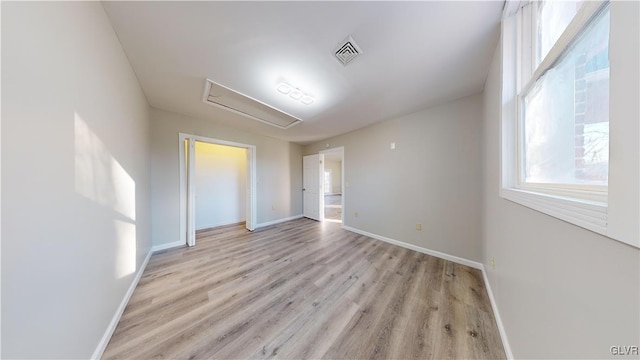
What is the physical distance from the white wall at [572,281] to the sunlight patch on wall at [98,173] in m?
2.13

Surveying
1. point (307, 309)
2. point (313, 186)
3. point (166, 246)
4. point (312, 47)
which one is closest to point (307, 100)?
point (312, 47)

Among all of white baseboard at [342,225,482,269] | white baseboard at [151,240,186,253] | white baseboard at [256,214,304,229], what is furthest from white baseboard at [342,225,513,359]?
white baseboard at [151,240,186,253]

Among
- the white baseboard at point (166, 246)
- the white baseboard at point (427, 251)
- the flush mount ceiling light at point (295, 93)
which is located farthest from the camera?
the white baseboard at point (166, 246)

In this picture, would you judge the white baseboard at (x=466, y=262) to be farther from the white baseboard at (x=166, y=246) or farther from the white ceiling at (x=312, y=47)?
the white baseboard at (x=166, y=246)

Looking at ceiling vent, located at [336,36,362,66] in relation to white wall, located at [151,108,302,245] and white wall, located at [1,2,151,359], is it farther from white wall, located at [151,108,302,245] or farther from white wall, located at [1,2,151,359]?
white wall, located at [151,108,302,245]

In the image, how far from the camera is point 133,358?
43.8 inches

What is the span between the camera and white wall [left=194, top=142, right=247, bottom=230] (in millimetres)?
3916

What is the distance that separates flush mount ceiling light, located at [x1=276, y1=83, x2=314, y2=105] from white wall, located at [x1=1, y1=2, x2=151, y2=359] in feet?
4.30

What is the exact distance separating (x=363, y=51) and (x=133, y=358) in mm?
2760

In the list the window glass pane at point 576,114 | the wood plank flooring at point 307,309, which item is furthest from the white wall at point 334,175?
the window glass pane at point 576,114

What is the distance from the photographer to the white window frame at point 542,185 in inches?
16.5

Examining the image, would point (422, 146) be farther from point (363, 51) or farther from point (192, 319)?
point (192, 319)

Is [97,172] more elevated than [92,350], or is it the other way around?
[97,172]

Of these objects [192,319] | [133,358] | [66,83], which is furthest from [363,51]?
[133,358]
